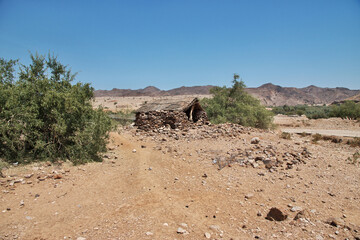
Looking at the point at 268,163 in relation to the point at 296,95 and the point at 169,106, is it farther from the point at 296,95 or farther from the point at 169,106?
the point at 296,95

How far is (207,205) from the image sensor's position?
14.8ft

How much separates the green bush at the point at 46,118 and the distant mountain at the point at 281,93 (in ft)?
267

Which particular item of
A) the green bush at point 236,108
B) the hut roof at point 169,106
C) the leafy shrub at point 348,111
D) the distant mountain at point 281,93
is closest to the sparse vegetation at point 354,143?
the green bush at point 236,108

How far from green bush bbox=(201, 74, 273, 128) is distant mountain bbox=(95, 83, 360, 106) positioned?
241ft

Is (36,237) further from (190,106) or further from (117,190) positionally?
(190,106)

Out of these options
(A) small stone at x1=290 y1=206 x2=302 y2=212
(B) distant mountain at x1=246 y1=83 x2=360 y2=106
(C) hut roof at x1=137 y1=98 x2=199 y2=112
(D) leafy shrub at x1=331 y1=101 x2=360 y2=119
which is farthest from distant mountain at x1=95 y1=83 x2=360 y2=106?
(A) small stone at x1=290 y1=206 x2=302 y2=212

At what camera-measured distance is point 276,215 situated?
4070 mm

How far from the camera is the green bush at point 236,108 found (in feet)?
45.6

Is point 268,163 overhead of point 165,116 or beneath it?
beneath

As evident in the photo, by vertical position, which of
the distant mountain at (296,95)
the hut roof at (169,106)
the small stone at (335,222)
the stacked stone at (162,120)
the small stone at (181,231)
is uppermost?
the distant mountain at (296,95)

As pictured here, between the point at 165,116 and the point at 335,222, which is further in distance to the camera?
the point at 165,116

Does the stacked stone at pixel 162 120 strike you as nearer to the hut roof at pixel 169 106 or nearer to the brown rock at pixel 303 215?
the hut roof at pixel 169 106

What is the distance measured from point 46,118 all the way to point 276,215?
6.54 metres

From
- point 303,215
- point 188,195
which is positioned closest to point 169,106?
point 188,195
